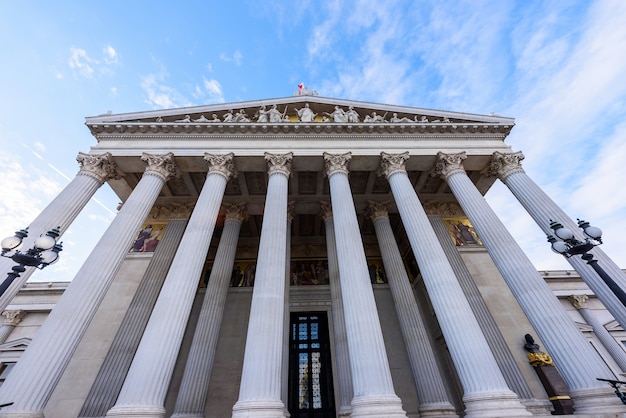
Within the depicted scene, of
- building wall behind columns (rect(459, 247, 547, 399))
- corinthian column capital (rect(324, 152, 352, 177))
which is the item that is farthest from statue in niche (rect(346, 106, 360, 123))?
building wall behind columns (rect(459, 247, 547, 399))

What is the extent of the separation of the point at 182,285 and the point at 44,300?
48.9 ft

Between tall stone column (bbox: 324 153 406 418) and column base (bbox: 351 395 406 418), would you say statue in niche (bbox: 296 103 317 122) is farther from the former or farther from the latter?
column base (bbox: 351 395 406 418)

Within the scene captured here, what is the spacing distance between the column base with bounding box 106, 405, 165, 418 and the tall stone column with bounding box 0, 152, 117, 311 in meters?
4.83

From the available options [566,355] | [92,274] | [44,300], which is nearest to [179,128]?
[92,274]

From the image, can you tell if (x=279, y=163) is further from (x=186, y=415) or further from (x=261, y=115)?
(x=186, y=415)

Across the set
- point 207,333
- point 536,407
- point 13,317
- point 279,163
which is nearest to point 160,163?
point 279,163

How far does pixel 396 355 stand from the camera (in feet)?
47.1

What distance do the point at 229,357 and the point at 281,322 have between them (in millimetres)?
7571

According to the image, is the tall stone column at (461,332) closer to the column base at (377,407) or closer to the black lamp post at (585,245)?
the column base at (377,407)

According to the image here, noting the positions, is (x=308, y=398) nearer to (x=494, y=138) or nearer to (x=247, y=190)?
(x=247, y=190)

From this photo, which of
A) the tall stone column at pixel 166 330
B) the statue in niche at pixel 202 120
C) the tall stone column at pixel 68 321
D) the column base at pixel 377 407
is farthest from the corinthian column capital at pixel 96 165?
the column base at pixel 377 407

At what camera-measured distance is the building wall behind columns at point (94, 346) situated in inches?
408

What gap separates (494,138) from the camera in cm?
1398

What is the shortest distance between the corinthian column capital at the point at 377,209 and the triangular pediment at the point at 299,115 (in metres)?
4.33
